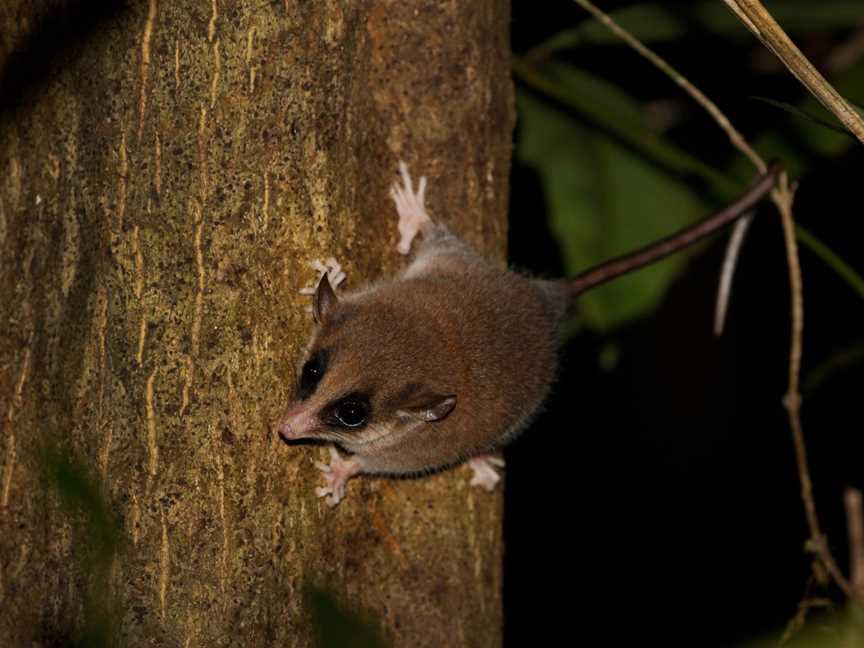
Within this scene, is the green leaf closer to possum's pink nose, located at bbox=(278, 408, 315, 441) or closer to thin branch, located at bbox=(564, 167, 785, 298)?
thin branch, located at bbox=(564, 167, 785, 298)

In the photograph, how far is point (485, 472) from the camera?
11.1 feet

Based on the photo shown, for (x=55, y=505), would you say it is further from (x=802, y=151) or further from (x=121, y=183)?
(x=802, y=151)

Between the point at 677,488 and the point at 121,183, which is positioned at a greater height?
the point at 121,183

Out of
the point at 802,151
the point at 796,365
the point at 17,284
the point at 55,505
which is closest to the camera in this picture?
the point at 55,505

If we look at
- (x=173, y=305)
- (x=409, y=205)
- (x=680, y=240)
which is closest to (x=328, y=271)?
(x=409, y=205)

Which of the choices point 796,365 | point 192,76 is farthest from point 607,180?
point 192,76

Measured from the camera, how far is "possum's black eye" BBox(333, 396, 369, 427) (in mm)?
3473

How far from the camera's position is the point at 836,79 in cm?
434

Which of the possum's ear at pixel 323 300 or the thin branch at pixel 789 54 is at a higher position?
the thin branch at pixel 789 54

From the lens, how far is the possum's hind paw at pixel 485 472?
333 centimetres

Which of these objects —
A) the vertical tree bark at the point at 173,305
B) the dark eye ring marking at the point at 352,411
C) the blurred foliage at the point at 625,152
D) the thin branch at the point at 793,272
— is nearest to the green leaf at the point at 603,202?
the blurred foliage at the point at 625,152

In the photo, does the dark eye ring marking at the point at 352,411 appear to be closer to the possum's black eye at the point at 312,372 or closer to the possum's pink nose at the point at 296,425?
the possum's black eye at the point at 312,372

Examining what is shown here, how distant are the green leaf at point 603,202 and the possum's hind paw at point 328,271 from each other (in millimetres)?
1473

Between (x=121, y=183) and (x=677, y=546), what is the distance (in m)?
5.84
